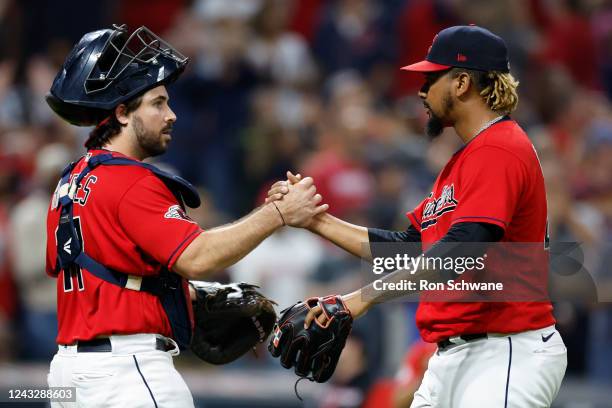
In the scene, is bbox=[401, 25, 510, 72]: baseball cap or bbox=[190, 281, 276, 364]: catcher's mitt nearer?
bbox=[401, 25, 510, 72]: baseball cap

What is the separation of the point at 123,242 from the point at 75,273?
0.89 ft

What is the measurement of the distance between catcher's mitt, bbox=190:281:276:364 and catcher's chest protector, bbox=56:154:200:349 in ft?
1.16

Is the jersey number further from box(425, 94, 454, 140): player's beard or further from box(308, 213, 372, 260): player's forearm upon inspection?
box(425, 94, 454, 140): player's beard

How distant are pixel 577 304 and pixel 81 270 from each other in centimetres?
393

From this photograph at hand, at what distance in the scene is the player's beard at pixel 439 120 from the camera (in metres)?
4.57

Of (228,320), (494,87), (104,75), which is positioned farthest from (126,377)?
(494,87)

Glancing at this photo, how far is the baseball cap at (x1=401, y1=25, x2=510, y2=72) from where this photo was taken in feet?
14.7

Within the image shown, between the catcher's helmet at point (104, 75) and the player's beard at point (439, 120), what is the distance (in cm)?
110

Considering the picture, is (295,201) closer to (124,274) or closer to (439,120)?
(439,120)

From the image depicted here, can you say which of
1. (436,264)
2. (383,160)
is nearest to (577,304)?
(383,160)

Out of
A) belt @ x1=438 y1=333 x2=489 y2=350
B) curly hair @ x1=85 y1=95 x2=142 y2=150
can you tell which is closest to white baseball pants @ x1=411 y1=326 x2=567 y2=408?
belt @ x1=438 y1=333 x2=489 y2=350

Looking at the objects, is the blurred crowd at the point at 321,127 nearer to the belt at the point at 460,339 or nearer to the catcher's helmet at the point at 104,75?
the belt at the point at 460,339

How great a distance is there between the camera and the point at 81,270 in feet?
14.3

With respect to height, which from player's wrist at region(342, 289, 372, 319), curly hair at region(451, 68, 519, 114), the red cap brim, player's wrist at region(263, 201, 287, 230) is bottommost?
player's wrist at region(342, 289, 372, 319)
